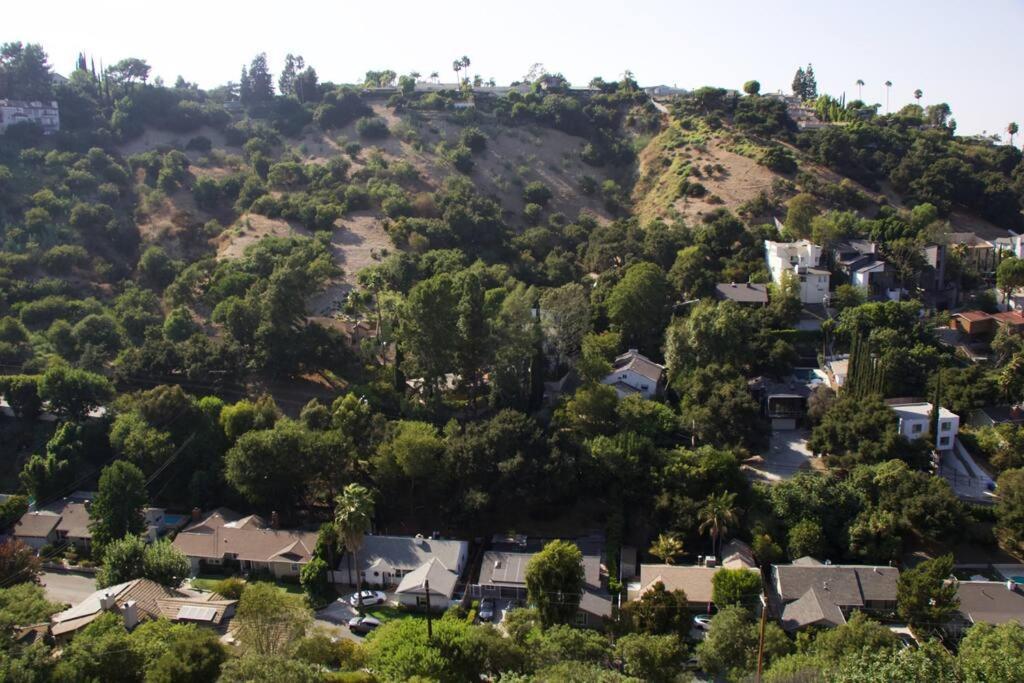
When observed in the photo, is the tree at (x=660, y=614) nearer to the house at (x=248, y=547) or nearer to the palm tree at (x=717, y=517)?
the palm tree at (x=717, y=517)

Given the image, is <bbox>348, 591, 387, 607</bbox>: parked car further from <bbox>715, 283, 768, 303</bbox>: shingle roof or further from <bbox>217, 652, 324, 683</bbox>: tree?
<bbox>715, 283, 768, 303</bbox>: shingle roof

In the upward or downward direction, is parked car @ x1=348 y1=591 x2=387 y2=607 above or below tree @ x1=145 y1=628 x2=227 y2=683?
below

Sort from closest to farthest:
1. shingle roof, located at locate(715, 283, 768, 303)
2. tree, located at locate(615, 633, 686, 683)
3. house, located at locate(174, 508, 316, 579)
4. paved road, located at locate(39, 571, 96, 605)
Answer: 1. tree, located at locate(615, 633, 686, 683)
2. paved road, located at locate(39, 571, 96, 605)
3. house, located at locate(174, 508, 316, 579)
4. shingle roof, located at locate(715, 283, 768, 303)

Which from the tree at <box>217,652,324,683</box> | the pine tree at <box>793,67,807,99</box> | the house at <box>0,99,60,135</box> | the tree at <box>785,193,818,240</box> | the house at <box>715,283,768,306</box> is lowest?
the tree at <box>217,652,324,683</box>

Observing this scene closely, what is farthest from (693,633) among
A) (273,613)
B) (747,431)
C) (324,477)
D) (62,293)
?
(62,293)

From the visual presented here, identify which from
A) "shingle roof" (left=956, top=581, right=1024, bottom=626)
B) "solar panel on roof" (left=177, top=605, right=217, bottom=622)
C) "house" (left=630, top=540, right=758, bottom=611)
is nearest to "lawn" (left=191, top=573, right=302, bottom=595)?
"solar panel on roof" (left=177, top=605, right=217, bottom=622)

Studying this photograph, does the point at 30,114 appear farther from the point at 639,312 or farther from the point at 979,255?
the point at 979,255
